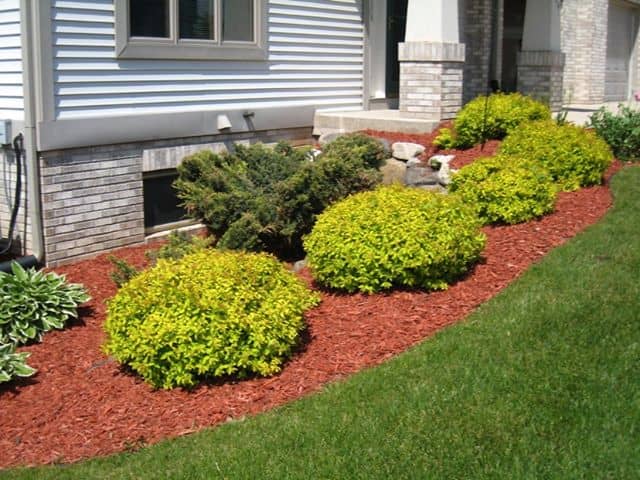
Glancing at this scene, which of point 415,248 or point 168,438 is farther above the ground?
point 415,248

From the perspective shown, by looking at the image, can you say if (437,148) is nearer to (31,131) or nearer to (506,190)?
(506,190)

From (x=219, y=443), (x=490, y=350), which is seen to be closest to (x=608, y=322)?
(x=490, y=350)

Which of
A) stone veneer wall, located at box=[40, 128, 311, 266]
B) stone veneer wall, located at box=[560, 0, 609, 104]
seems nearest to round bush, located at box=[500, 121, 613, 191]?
stone veneer wall, located at box=[40, 128, 311, 266]

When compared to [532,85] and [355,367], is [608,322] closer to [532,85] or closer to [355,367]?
[355,367]

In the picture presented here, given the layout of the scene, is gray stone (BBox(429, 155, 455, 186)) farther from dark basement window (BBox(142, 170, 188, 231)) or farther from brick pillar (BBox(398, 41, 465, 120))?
dark basement window (BBox(142, 170, 188, 231))

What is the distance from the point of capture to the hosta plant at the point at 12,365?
5805mm

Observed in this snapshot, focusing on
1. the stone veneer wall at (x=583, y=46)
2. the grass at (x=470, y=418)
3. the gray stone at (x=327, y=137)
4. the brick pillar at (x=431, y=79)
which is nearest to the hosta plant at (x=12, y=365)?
the grass at (x=470, y=418)

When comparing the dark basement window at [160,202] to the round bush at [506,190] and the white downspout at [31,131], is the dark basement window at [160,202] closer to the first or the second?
the white downspout at [31,131]

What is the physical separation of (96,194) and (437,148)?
425cm

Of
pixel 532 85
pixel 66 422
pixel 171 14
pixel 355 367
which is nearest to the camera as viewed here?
pixel 66 422

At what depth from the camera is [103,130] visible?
8391 mm

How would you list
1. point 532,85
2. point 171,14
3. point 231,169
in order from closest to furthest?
1. point 231,169
2. point 171,14
3. point 532,85

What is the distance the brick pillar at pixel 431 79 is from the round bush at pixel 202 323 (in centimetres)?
587

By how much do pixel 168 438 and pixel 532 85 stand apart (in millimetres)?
11405
